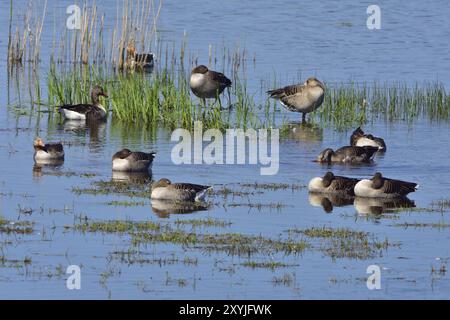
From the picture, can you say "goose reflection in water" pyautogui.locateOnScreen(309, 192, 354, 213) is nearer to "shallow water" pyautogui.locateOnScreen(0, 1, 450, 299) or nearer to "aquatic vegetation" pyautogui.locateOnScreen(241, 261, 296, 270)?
"shallow water" pyautogui.locateOnScreen(0, 1, 450, 299)

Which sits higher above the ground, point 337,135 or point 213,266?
point 337,135

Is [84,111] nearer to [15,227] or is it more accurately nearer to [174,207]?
[174,207]

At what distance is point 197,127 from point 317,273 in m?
11.8

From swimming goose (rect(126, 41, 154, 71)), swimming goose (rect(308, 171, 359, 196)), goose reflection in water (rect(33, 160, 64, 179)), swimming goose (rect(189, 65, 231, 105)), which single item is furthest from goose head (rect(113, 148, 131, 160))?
swimming goose (rect(126, 41, 154, 71))

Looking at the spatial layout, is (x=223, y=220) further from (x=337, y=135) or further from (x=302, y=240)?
(x=337, y=135)

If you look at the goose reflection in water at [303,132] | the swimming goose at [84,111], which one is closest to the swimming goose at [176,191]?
the goose reflection in water at [303,132]

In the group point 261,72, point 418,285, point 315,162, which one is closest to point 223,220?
point 418,285

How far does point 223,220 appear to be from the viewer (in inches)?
679

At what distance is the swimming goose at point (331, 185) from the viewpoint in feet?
64.3

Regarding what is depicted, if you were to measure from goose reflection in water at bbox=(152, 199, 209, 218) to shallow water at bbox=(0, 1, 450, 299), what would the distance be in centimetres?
18

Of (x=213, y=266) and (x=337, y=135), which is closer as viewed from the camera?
(x=213, y=266)

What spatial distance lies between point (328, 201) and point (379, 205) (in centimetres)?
79
